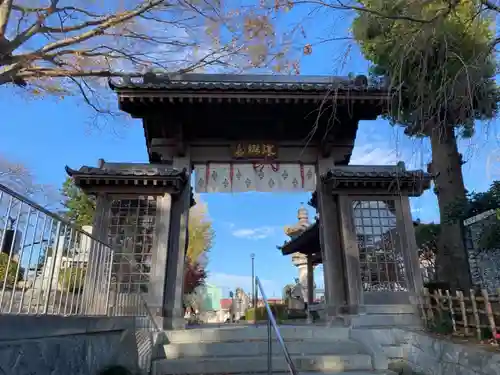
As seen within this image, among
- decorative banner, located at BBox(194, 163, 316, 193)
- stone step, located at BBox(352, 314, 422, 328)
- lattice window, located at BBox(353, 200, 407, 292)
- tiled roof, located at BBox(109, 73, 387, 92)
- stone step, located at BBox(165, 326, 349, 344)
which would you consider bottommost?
stone step, located at BBox(165, 326, 349, 344)

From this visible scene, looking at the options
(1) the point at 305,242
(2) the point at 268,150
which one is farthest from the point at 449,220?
(1) the point at 305,242

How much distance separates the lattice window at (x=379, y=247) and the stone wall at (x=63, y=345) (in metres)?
5.02

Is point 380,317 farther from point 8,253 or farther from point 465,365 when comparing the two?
point 8,253

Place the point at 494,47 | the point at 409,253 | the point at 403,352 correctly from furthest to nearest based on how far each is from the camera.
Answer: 1. the point at 409,253
2. the point at 403,352
3. the point at 494,47

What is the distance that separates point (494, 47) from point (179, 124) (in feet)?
20.7

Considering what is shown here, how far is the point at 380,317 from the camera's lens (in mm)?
7234

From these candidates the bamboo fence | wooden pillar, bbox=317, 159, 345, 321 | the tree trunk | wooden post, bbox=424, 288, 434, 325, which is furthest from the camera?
the tree trunk

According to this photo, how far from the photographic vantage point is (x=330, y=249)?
798 cm

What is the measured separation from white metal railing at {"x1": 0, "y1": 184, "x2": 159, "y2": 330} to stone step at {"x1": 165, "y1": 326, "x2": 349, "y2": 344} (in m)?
2.32

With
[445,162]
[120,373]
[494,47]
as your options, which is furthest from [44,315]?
[445,162]

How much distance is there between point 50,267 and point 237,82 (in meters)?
6.46

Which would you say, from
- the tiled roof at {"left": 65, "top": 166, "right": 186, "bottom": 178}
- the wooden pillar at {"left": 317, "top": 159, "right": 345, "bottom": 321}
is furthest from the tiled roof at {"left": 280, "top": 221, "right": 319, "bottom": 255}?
the tiled roof at {"left": 65, "top": 166, "right": 186, "bottom": 178}

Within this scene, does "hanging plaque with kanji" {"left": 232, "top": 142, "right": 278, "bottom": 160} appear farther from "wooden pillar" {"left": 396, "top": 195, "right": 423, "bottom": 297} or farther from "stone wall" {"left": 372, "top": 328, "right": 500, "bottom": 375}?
"stone wall" {"left": 372, "top": 328, "right": 500, "bottom": 375}

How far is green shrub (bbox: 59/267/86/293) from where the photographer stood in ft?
11.7
